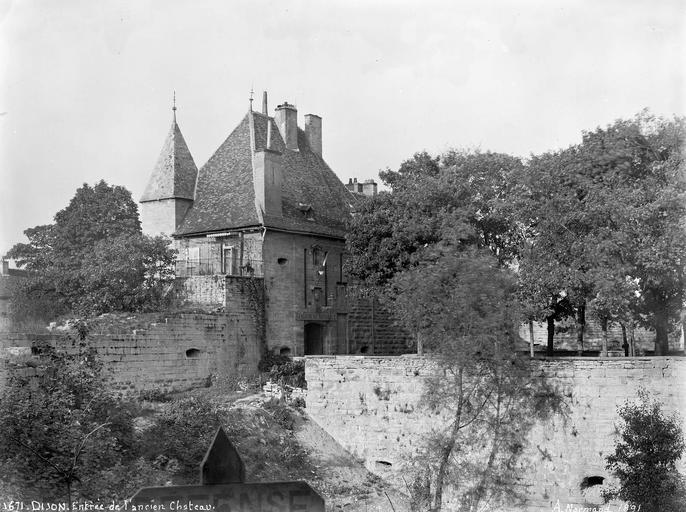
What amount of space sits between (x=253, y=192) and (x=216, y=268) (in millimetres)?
3698

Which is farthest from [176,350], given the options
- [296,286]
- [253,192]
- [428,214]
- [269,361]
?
[428,214]

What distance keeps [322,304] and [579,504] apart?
17907 mm

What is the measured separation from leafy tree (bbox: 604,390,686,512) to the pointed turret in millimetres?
22037

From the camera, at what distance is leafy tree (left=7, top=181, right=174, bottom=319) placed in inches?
1315

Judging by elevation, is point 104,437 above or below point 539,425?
above

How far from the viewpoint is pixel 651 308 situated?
27859 millimetres

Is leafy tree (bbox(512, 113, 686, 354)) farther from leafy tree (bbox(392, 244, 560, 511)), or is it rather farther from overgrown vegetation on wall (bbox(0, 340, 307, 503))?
overgrown vegetation on wall (bbox(0, 340, 307, 503))

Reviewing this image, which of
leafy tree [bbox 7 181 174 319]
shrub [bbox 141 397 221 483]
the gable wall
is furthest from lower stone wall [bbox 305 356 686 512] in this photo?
leafy tree [bbox 7 181 174 319]

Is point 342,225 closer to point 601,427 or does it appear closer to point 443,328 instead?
point 443,328

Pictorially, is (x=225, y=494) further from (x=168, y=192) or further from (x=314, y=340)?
(x=314, y=340)

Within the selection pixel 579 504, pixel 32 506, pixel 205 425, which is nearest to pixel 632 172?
pixel 579 504

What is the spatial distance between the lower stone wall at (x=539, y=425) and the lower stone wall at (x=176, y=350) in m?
4.82

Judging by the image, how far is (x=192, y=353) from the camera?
105ft

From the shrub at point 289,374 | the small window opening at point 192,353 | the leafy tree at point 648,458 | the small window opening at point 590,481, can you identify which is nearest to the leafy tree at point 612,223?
the leafy tree at point 648,458
